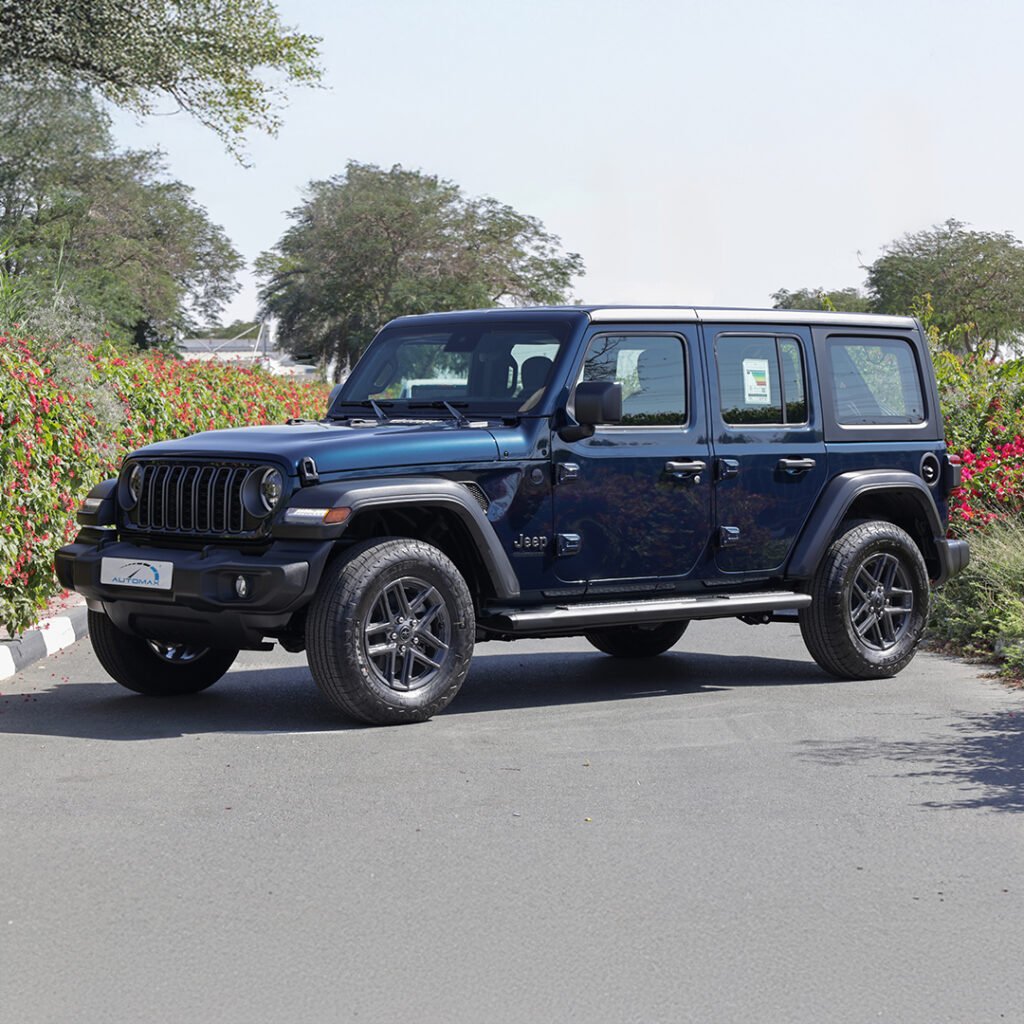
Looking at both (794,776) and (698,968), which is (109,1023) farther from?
(794,776)

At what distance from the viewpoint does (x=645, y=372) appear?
9344 millimetres

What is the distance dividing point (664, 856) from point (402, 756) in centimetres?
192

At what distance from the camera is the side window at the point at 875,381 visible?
1019cm

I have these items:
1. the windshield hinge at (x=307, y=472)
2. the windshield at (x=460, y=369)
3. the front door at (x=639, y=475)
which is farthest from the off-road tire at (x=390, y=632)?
the windshield at (x=460, y=369)

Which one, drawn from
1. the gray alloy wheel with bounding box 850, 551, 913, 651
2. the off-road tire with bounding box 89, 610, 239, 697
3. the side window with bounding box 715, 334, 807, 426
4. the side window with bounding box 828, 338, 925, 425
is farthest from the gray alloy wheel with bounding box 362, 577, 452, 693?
the side window with bounding box 828, 338, 925, 425

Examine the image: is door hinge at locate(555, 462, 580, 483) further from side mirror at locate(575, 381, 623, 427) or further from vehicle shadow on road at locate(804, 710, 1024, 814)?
vehicle shadow on road at locate(804, 710, 1024, 814)

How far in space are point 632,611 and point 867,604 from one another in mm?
1784

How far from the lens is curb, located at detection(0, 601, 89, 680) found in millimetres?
10094

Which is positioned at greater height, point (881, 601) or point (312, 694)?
point (881, 601)

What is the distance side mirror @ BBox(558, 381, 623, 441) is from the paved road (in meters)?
1.43

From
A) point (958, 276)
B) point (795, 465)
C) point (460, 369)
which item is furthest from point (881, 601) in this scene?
point (958, 276)

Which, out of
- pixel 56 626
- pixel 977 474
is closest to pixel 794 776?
pixel 56 626

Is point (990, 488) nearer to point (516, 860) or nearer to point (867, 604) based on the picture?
point (867, 604)

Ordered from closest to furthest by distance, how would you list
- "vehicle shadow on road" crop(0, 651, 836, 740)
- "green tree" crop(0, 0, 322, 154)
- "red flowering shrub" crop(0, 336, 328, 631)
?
"vehicle shadow on road" crop(0, 651, 836, 740) < "red flowering shrub" crop(0, 336, 328, 631) < "green tree" crop(0, 0, 322, 154)
